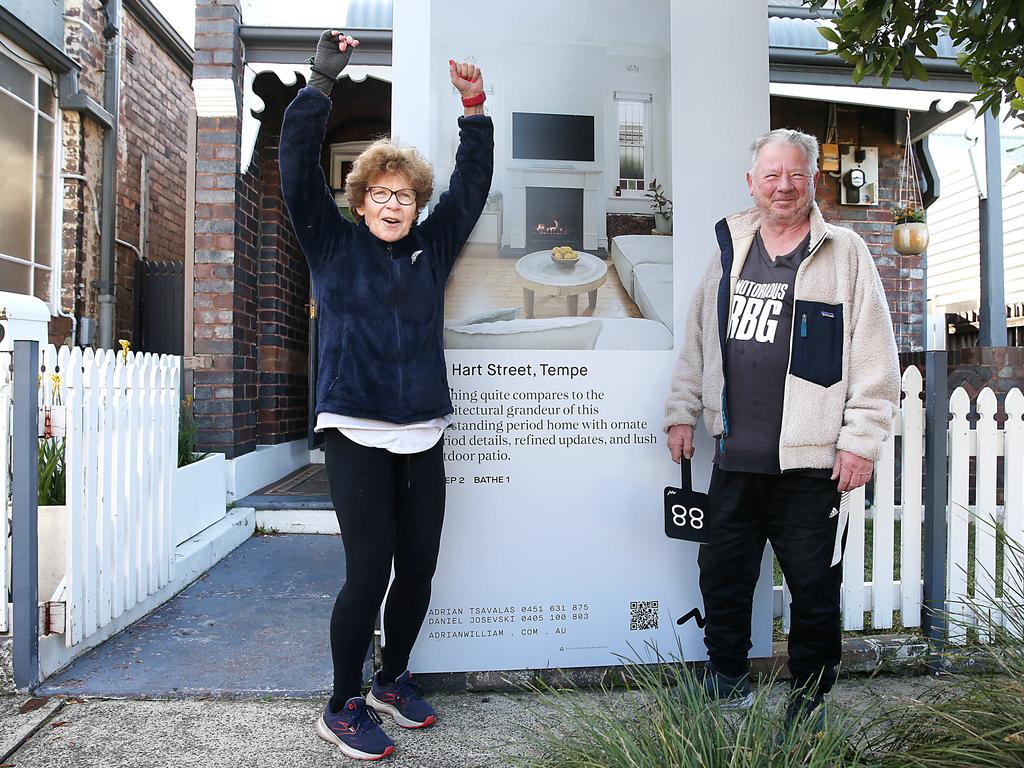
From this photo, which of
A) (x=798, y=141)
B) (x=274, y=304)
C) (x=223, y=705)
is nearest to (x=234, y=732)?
(x=223, y=705)

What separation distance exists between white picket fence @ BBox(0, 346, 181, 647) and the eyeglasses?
148cm

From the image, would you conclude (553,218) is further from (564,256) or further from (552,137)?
(552,137)

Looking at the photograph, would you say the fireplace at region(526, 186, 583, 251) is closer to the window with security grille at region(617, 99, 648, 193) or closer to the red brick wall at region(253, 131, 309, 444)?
the window with security grille at region(617, 99, 648, 193)

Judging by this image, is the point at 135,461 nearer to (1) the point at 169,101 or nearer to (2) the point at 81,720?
(2) the point at 81,720

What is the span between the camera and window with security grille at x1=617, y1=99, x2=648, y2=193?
2.92m

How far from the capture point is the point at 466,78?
8.59ft

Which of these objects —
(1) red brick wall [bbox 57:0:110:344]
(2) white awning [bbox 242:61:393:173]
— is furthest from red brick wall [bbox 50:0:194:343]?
(2) white awning [bbox 242:61:393:173]

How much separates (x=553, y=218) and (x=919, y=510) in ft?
6.50

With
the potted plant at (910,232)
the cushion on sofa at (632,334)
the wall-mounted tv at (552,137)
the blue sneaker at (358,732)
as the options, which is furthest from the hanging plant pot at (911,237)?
the blue sneaker at (358,732)

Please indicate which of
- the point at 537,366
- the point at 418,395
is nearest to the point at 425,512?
the point at 418,395

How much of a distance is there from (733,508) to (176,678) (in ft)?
7.20

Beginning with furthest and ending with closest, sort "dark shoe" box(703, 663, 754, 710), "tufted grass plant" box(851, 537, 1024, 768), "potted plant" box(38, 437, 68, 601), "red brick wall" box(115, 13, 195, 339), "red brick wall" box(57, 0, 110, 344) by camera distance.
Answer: "red brick wall" box(115, 13, 195, 339), "red brick wall" box(57, 0, 110, 344), "potted plant" box(38, 437, 68, 601), "dark shoe" box(703, 663, 754, 710), "tufted grass plant" box(851, 537, 1024, 768)

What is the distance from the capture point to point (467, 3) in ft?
9.33

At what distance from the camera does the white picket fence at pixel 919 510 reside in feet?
10.6
